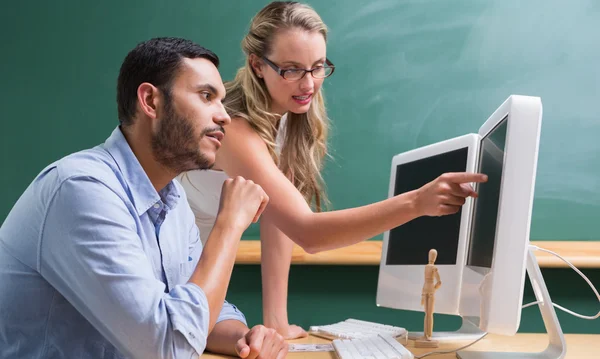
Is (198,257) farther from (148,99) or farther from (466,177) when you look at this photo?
(466,177)

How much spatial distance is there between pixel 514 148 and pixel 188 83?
0.58 meters

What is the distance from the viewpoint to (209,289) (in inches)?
41.7

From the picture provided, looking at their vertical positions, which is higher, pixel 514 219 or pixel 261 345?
pixel 514 219

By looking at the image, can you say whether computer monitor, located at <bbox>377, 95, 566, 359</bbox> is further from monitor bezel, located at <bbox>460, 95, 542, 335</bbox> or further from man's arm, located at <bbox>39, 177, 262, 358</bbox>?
man's arm, located at <bbox>39, 177, 262, 358</bbox>

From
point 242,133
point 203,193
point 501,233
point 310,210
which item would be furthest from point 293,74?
point 501,233

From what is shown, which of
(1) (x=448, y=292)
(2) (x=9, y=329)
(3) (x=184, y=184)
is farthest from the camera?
(3) (x=184, y=184)

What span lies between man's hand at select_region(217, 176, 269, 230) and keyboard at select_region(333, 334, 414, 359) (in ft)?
1.19

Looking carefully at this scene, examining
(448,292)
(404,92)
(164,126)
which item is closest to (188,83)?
(164,126)

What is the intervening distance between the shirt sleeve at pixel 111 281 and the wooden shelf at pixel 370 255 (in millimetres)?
1583

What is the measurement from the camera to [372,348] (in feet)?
4.67

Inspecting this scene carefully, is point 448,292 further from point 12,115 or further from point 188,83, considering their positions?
point 12,115

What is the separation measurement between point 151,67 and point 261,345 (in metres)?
0.56

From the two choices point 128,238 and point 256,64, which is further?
point 256,64

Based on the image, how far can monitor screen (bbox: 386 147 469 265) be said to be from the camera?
1.55 m
